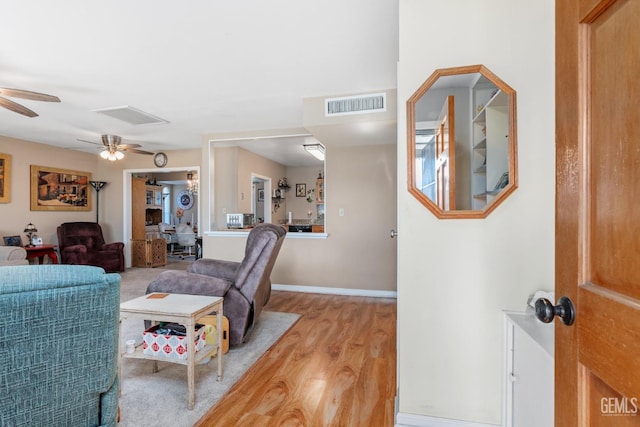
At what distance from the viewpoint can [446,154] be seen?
1572 millimetres

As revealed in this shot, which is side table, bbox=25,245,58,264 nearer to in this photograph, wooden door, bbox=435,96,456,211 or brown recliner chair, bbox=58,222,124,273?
brown recliner chair, bbox=58,222,124,273

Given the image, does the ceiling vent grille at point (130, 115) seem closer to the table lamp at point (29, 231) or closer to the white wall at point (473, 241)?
the table lamp at point (29, 231)

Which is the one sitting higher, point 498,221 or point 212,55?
point 212,55

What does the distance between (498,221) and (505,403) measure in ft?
2.60

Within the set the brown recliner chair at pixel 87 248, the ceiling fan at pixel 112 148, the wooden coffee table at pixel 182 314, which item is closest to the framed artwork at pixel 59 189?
the brown recliner chair at pixel 87 248

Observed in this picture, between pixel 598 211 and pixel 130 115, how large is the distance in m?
4.47

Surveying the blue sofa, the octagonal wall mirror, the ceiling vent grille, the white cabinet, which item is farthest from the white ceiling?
the white cabinet

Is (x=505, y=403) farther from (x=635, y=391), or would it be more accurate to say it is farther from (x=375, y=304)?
(x=375, y=304)

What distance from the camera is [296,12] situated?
1871 millimetres

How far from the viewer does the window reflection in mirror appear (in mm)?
5352

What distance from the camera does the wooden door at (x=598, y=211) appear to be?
0.52m

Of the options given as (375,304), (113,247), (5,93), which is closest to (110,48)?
(5,93)

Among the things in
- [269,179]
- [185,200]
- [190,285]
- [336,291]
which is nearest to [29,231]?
[269,179]

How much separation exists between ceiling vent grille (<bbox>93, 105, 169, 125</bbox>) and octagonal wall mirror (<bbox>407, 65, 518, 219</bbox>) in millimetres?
3457
